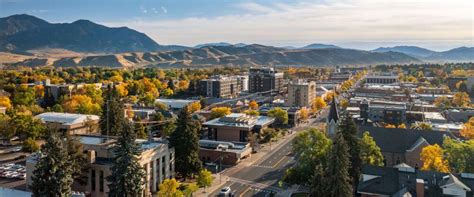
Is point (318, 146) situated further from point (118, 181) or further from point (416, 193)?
point (118, 181)

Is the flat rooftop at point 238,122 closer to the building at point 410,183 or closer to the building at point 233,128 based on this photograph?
the building at point 233,128

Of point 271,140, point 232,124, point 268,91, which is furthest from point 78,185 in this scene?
point 268,91

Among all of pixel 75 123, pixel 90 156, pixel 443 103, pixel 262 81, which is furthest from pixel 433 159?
pixel 262 81

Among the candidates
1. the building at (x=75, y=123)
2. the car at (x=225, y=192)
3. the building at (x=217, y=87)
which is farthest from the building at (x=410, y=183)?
the building at (x=217, y=87)

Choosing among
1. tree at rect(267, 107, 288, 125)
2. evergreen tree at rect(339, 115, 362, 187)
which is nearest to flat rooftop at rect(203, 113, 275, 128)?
tree at rect(267, 107, 288, 125)

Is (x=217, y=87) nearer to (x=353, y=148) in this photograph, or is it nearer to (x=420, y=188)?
(x=353, y=148)
